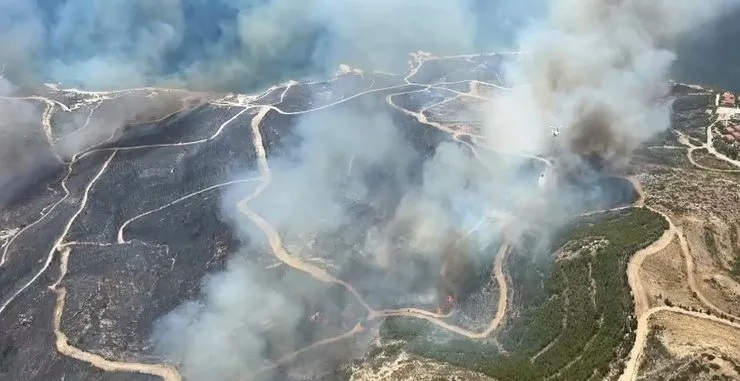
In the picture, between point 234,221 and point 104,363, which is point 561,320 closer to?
point 104,363

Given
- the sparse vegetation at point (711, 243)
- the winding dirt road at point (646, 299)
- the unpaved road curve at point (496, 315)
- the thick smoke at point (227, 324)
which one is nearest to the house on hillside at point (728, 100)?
the winding dirt road at point (646, 299)

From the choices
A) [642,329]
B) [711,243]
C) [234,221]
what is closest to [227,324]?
[234,221]

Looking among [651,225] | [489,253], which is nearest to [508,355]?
[489,253]

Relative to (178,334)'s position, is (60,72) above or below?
above

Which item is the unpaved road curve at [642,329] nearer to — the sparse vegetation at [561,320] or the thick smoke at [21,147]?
the sparse vegetation at [561,320]

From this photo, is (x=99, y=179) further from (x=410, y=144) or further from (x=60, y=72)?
(x=60, y=72)

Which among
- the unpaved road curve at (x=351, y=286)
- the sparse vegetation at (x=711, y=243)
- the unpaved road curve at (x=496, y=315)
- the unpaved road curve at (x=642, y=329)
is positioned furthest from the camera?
the sparse vegetation at (x=711, y=243)

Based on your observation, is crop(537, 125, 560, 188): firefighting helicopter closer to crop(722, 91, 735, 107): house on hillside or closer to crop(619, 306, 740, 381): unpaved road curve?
crop(619, 306, 740, 381): unpaved road curve

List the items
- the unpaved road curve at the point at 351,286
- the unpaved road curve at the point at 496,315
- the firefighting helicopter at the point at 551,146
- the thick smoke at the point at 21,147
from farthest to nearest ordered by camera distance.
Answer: the thick smoke at the point at 21,147, the firefighting helicopter at the point at 551,146, the unpaved road curve at the point at 351,286, the unpaved road curve at the point at 496,315
